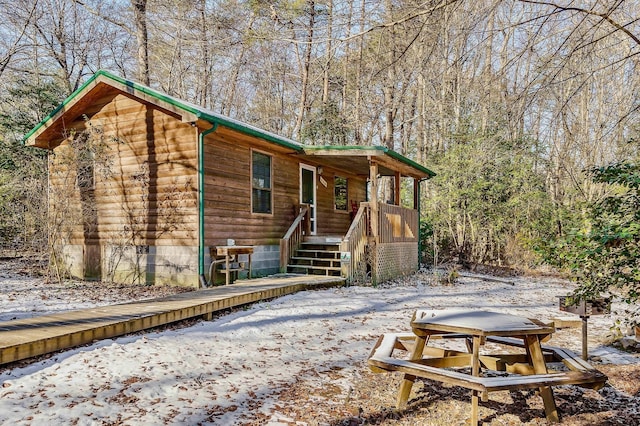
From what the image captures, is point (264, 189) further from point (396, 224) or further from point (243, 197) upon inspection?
point (396, 224)

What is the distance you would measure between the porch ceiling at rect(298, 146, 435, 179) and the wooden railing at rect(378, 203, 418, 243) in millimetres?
1173

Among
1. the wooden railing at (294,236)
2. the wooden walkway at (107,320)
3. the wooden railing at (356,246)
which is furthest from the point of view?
the wooden railing at (294,236)

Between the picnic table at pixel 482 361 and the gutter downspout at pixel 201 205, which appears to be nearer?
the picnic table at pixel 482 361

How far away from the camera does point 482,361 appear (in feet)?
13.0

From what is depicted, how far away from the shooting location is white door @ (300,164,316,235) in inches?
496

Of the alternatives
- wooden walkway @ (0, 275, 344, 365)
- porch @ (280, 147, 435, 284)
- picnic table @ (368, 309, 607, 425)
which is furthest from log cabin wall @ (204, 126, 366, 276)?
picnic table @ (368, 309, 607, 425)

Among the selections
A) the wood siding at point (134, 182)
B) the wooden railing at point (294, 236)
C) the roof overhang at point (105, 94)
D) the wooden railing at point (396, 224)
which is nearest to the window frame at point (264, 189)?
the roof overhang at point (105, 94)

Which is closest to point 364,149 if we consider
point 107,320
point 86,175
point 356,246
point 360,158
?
point 360,158

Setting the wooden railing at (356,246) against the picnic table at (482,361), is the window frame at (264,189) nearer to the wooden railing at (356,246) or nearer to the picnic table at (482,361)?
the wooden railing at (356,246)

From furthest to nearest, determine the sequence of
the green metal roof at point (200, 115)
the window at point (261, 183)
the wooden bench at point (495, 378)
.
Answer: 1. the window at point (261, 183)
2. the green metal roof at point (200, 115)
3. the wooden bench at point (495, 378)

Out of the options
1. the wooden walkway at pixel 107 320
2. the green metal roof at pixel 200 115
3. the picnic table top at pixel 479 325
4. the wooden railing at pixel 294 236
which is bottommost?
the wooden walkway at pixel 107 320

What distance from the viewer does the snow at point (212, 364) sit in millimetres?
3375

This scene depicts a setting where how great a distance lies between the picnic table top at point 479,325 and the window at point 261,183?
7144 millimetres

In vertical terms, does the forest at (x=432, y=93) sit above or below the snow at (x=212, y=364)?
above
